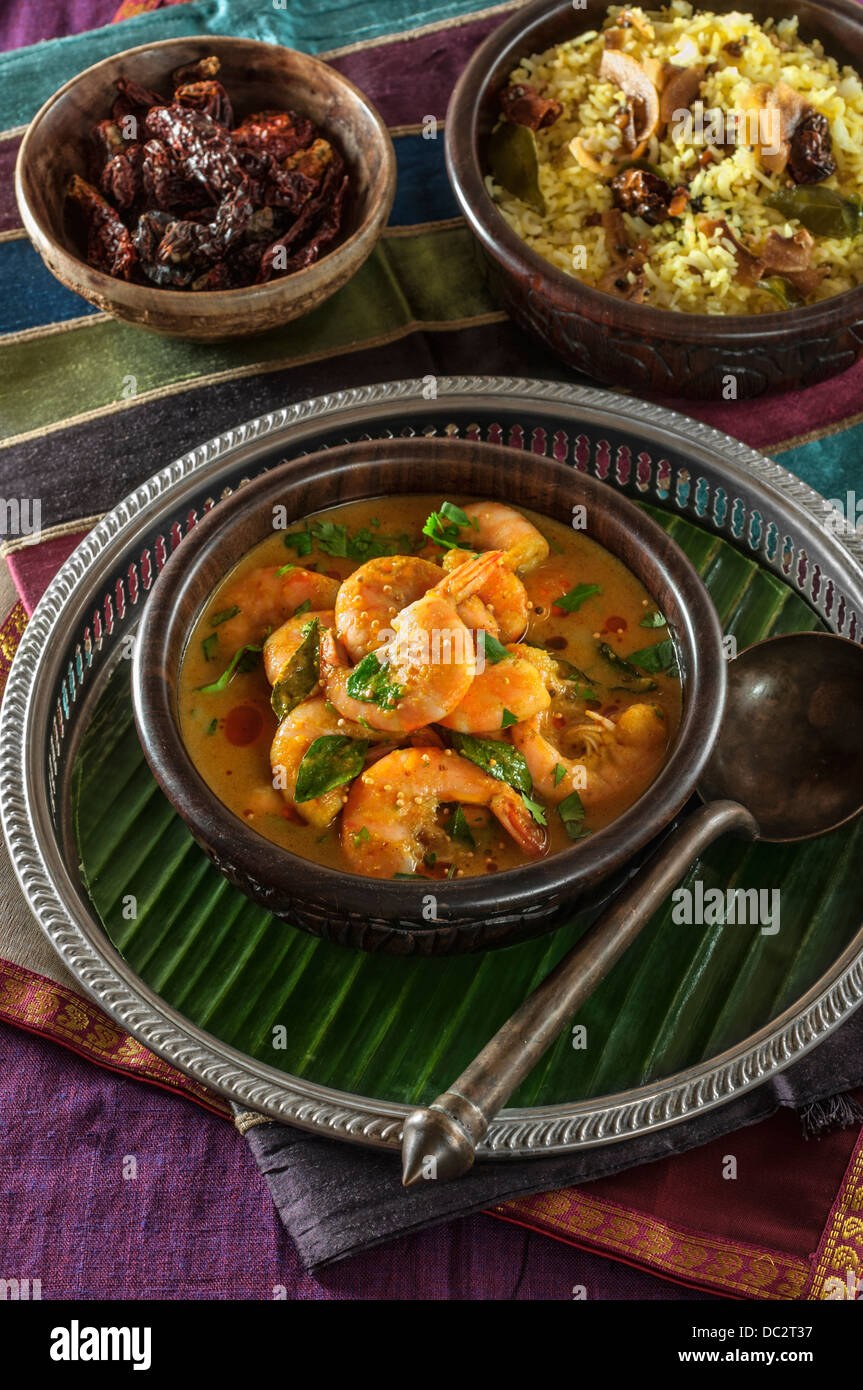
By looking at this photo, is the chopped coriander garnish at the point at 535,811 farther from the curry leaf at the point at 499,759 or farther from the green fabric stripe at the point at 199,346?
the green fabric stripe at the point at 199,346

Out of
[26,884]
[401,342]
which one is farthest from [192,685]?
[401,342]

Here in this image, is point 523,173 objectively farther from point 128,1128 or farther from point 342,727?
point 128,1128

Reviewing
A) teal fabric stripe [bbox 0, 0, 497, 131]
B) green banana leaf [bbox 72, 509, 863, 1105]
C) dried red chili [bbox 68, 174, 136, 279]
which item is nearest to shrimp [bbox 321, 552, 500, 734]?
green banana leaf [bbox 72, 509, 863, 1105]

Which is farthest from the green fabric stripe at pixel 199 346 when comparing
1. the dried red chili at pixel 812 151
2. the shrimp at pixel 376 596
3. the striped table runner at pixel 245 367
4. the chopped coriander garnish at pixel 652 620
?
the chopped coriander garnish at pixel 652 620

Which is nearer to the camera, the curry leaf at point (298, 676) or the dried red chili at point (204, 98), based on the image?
the curry leaf at point (298, 676)

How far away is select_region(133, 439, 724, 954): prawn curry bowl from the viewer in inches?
80.9

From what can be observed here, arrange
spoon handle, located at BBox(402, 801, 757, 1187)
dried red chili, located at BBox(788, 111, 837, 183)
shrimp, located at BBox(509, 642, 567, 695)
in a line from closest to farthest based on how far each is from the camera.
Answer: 1. spoon handle, located at BBox(402, 801, 757, 1187)
2. shrimp, located at BBox(509, 642, 567, 695)
3. dried red chili, located at BBox(788, 111, 837, 183)

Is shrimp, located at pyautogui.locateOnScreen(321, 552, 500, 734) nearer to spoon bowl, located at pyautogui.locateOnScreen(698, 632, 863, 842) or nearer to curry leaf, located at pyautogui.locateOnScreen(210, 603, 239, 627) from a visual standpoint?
curry leaf, located at pyautogui.locateOnScreen(210, 603, 239, 627)

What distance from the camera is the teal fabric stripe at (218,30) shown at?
3.82m

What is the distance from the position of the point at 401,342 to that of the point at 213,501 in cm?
82

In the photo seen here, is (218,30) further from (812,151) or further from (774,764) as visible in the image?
(774,764)

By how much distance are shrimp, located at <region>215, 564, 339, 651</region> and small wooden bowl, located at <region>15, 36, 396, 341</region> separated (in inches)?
36.8

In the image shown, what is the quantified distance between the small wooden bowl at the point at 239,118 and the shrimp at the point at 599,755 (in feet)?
4.55

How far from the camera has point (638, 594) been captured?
2416 millimetres
